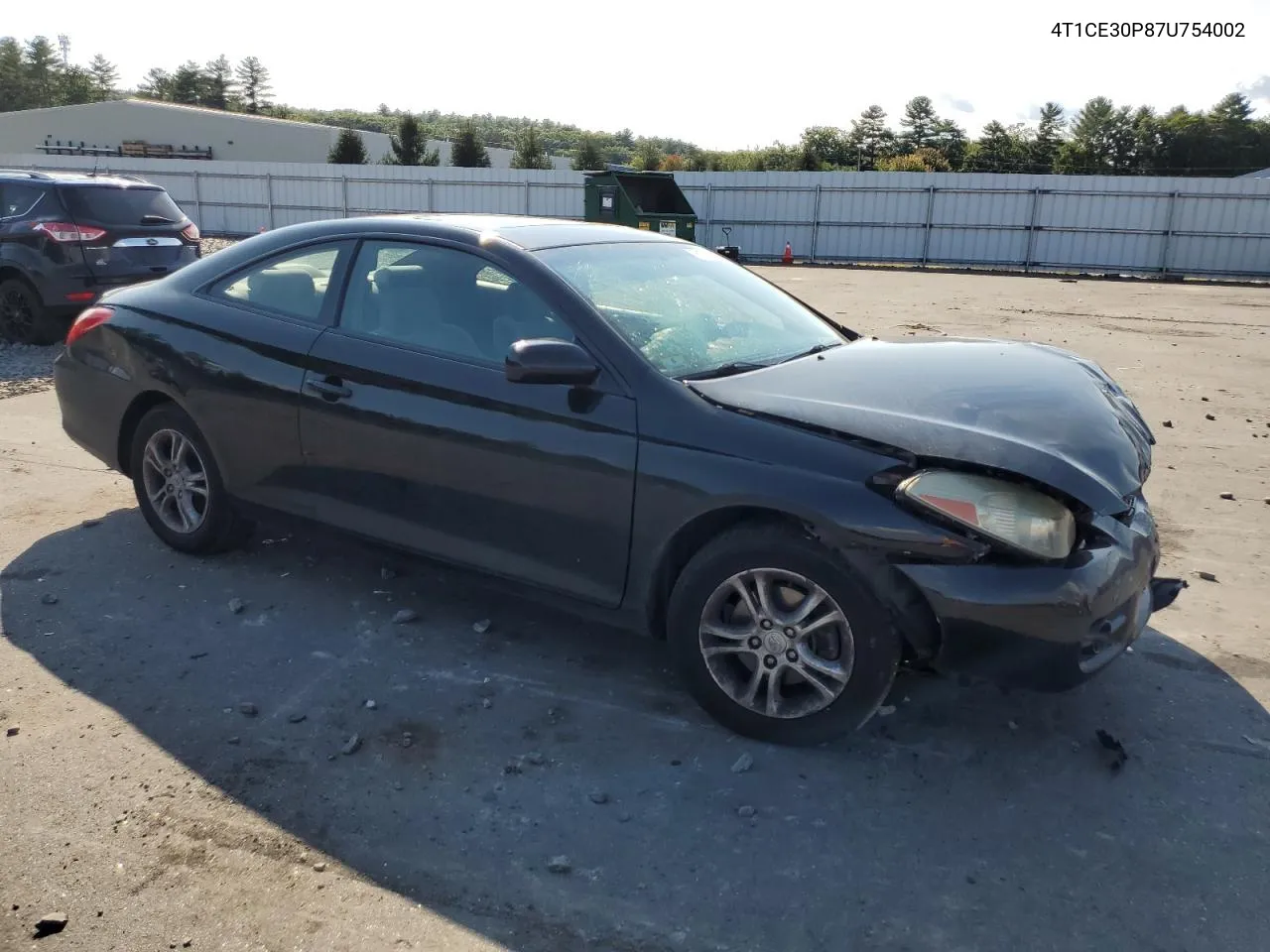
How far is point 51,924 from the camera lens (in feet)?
8.15

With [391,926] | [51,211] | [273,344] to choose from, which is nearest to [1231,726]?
[391,926]

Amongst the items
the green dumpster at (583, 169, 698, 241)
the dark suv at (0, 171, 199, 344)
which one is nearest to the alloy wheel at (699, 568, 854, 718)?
A: the dark suv at (0, 171, 199, 344)

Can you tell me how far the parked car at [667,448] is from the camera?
9.86ft

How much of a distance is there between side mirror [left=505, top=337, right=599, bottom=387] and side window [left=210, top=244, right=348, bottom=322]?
50.5 inches

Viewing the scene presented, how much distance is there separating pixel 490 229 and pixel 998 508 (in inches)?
88.7

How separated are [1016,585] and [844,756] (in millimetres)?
809

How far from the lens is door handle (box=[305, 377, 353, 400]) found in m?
4.05

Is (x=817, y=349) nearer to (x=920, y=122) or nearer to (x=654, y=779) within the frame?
(x=654, y=779)

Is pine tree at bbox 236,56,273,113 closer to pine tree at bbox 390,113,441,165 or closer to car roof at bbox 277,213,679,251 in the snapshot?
pine tree at bbox 390,113,441,165

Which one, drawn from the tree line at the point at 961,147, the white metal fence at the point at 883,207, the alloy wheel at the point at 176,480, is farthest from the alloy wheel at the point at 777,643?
the tree line at the point at 961,147

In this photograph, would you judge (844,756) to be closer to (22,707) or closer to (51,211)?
(22,707)

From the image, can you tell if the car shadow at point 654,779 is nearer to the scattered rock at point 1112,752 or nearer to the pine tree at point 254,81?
the scattered rock at point 1112,752

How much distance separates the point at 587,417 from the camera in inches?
137

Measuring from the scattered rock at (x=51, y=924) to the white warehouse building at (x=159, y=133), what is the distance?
59.2 metres
